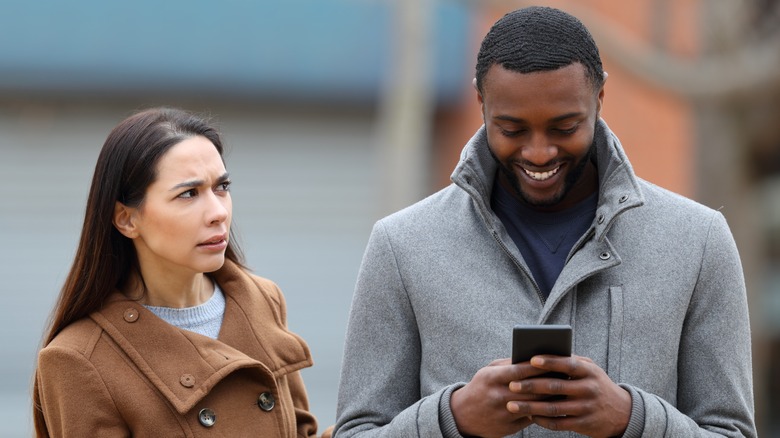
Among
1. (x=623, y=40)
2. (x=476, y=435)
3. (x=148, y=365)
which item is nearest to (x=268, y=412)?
(x=148, y=365)

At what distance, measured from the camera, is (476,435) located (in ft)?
9.12

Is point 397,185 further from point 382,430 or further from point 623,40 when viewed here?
point 382,430

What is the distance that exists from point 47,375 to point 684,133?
26.9ft

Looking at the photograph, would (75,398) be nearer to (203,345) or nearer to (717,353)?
(203,345)

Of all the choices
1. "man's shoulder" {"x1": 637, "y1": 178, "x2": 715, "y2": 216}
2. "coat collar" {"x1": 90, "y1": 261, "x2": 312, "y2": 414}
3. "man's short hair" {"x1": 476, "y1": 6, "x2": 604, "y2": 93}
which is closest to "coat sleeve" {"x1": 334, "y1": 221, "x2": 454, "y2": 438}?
"coat collar" {"x1": 90, "y1": 261, "x2": 312, "y2": 414}

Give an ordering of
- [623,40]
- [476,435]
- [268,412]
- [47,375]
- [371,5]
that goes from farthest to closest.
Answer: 1. [371,5]
2. [623,40]
3. [268,412]
4. [47,375]
5. [476,435]

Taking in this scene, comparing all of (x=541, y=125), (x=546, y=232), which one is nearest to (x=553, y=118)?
(x=541, y=125)

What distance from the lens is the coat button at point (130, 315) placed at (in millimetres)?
3299

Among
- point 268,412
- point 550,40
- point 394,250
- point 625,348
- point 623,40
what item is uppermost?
point 623,40

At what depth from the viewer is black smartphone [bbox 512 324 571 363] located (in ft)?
8.51

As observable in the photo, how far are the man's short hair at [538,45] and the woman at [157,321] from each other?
862 millimetres

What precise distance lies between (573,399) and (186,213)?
1174 millimetres

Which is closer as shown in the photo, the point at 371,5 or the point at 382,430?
the point at 382,430

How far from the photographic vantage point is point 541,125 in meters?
2.82
